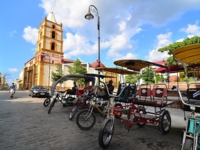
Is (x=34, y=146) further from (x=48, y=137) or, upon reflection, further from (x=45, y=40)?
(x=45, y=40)

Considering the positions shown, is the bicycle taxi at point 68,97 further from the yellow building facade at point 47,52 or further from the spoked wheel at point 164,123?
the yellow building facade at point 47,52

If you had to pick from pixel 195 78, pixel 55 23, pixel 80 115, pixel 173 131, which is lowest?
pixel 173 131

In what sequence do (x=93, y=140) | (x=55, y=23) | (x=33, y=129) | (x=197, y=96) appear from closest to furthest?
(x=197, y=96), (x=93, y=140), (x=33, y=129), (x=55, y=23)

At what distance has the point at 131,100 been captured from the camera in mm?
5102

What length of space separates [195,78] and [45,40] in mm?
43347

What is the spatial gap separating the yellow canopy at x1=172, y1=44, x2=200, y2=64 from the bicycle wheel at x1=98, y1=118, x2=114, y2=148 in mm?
2629

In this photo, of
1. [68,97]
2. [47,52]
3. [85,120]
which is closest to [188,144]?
[85,120]

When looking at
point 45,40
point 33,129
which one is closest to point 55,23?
point 45,40

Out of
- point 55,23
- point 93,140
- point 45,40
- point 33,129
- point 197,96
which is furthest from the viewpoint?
point 55,23

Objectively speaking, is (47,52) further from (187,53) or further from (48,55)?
(187,53)

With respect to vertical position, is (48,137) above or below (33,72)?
below

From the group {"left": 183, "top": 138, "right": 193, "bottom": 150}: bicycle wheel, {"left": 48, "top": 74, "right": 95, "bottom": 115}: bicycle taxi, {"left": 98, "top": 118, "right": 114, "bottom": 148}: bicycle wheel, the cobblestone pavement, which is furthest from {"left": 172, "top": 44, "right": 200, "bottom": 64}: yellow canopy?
{"left": 48, "top": 74, "right": 95, "bottom": 115}: bicycle taxi

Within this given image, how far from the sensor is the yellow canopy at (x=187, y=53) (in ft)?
11.9

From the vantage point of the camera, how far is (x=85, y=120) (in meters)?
4.96
